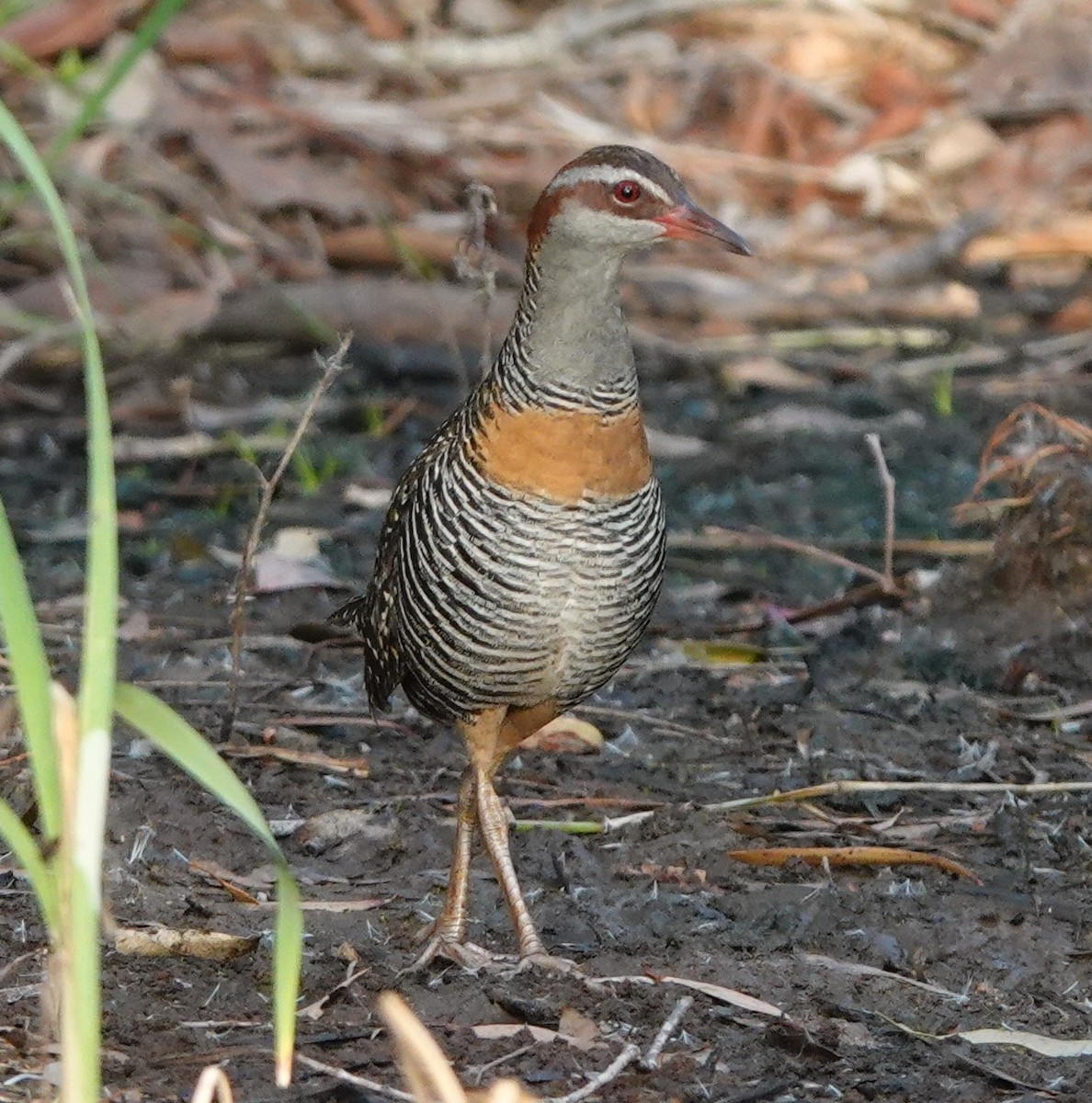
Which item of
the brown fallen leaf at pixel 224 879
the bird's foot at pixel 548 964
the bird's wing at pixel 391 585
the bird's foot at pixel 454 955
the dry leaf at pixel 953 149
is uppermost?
the dry leaf at pixel 953 149

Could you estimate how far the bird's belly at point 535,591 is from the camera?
158 inches

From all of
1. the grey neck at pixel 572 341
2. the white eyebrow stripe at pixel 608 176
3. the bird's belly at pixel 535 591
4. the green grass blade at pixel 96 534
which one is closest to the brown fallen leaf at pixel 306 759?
the bird's belly at pixel 535 591

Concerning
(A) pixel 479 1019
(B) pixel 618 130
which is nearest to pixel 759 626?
(A) pixel 479 1019

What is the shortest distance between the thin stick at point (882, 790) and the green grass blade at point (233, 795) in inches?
91.6

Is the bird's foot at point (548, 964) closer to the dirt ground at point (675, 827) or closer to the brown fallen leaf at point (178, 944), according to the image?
the dirt ground at point (675, 827)

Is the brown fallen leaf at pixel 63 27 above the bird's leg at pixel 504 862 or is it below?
above

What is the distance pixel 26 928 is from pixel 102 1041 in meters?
0.48

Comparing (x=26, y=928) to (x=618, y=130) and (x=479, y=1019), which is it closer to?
(x=479, y=1019)

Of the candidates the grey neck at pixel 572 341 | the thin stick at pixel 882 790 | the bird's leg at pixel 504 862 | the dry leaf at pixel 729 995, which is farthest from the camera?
the thin stick at pixel 882 790

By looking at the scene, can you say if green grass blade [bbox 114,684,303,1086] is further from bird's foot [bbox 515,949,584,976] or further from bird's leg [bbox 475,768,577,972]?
bird's leg [bbox 475,768,577,972]

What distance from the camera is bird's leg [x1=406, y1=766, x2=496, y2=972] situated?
12.9 feet

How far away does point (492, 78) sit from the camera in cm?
1012

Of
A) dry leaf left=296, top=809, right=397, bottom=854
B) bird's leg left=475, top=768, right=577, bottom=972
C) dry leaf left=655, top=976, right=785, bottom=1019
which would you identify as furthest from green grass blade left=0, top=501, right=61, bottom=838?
dry leaf left=296, top=809, right=397, bottom=854

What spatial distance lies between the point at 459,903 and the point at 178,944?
1.98ft
